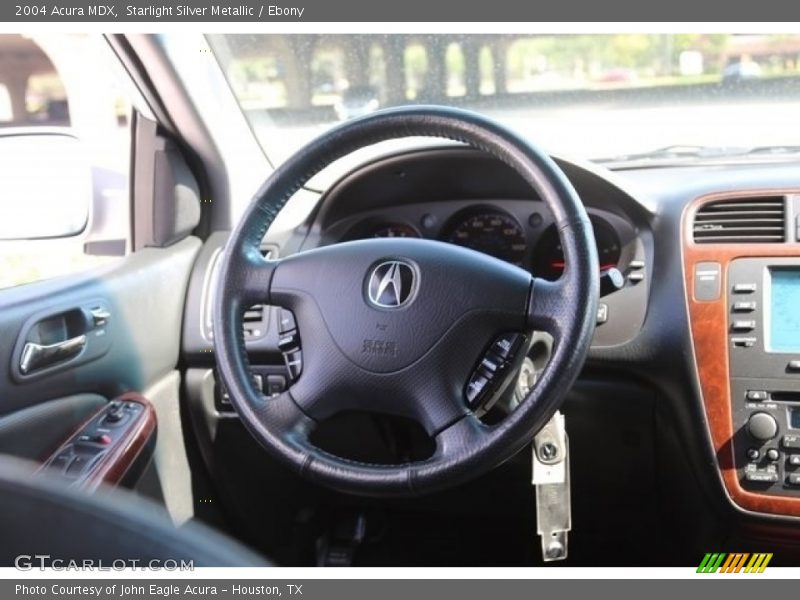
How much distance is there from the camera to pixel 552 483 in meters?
1.83

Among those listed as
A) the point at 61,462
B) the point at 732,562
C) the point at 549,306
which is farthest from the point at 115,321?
the point at 732,562

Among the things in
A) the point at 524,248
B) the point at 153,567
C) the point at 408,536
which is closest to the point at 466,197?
the point at 524,248

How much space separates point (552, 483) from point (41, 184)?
1.56 metres

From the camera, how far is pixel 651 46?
7.21 ft

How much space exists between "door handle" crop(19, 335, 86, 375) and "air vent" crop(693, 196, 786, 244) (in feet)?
4.67

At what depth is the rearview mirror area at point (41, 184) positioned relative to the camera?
2359mm

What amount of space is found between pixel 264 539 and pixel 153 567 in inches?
75.3

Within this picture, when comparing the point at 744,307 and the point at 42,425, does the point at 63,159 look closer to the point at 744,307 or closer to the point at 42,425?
the point at 42,425

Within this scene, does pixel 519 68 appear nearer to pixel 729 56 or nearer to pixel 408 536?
pixel 729 56

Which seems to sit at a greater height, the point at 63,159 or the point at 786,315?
the point at 63,159

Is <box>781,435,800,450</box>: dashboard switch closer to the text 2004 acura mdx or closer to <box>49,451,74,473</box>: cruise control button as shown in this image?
the text 2004 acura mdx

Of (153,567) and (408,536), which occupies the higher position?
(153,567)

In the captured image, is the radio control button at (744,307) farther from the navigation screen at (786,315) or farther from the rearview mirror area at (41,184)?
the rearview mirror area at (41,184)

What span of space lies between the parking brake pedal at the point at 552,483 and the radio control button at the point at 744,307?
1.54 ft
